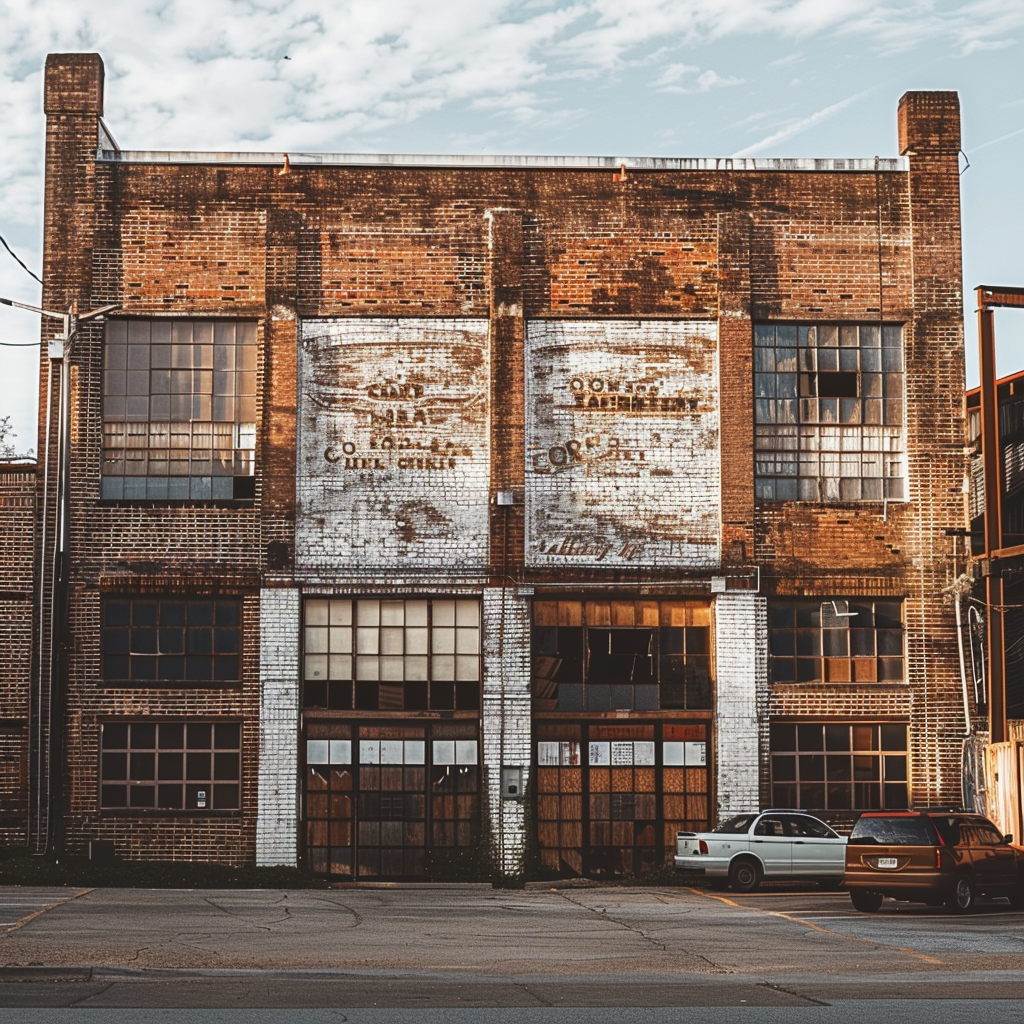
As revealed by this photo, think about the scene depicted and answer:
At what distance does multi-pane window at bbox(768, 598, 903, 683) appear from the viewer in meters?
26.9

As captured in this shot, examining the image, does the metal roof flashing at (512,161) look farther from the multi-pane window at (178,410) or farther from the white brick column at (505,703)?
the white brick column at (505,703)

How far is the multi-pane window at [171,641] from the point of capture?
26.4 m

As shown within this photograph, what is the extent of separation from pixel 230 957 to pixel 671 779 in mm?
12953

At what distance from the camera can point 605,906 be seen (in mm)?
21250

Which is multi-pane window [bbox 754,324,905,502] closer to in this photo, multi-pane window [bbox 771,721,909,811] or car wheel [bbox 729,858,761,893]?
multi-pane window [bbox 771,721,909,811]

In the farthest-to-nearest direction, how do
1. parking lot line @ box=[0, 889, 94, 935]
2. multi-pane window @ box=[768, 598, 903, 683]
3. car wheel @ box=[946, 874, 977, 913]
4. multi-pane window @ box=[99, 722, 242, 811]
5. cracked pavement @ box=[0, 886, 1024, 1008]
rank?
1. multi-pane window @ box=[768, 598, 903, 683]
2. multi-pane window @ box=[99, 722, 242, 811]
3. car wheel @ box=[946, 874, 977, 913]
4. parking lot line @ box=[0, 889, 94, 935]
5. cracked pavement @ box=[0, 886, 1024, 1008]

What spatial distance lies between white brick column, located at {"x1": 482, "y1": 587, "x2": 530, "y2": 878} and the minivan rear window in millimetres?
7117

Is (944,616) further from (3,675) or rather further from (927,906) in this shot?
(3,675)

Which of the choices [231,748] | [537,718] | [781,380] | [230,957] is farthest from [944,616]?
[230,957]

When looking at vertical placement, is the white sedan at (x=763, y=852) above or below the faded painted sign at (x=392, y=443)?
below

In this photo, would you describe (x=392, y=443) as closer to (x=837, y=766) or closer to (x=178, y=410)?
(x=178, y=410)

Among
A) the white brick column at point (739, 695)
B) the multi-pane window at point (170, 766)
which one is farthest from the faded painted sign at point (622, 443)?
the multi-pane window at point (170, 766)

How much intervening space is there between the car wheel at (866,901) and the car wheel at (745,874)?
335 cm

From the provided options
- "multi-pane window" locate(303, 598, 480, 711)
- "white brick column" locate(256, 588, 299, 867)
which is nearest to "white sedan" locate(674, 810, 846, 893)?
"multi-pane window" locate(303, 598, 480, 711)
